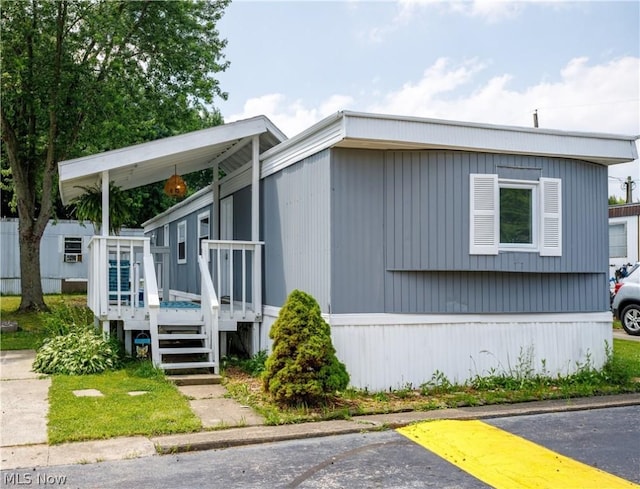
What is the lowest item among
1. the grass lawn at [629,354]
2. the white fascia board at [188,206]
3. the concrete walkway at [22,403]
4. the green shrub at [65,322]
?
the grass lawn at [629,354]

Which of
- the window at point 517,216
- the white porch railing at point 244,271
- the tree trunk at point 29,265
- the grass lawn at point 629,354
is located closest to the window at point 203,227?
the white porch railing at point 244,271

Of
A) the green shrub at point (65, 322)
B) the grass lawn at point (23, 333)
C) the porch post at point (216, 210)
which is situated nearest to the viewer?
the green shrub at point (65, 322)

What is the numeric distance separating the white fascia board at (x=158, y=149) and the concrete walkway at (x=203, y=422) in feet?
8.97

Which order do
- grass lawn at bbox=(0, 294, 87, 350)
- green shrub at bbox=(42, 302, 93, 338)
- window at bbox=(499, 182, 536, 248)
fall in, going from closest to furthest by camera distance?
window at bbox=(499, 182, 536, 248) < green shrub at bbox=(42, 302, 93, 338) < grass lawn at bbox=(0, 294, 87, 350)

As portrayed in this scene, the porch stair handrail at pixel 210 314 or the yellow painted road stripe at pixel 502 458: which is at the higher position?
the porch stair handrail at pixel 210 314

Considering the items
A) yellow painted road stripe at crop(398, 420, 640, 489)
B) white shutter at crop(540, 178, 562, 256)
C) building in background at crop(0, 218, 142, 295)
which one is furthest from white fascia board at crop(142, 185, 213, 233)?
yellow painted road stripe at crop(398, 420, 640, 489)

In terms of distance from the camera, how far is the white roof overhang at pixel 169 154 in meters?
8.66

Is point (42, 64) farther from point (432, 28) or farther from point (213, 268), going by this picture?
point (432, 28)

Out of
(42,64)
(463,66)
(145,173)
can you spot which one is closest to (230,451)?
(145,173)

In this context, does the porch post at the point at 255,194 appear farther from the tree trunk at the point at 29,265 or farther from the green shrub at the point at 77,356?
the tree trunk at the point at 29,265

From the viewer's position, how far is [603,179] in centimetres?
832

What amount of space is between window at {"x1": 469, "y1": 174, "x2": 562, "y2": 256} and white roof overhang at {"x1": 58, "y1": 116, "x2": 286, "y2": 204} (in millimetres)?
3386

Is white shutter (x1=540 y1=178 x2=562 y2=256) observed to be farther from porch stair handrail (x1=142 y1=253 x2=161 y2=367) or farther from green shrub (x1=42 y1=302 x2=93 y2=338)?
green shrub (x1=42 y1=302 x2=93 y2=338)

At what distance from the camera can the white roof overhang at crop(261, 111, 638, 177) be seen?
7004mm
